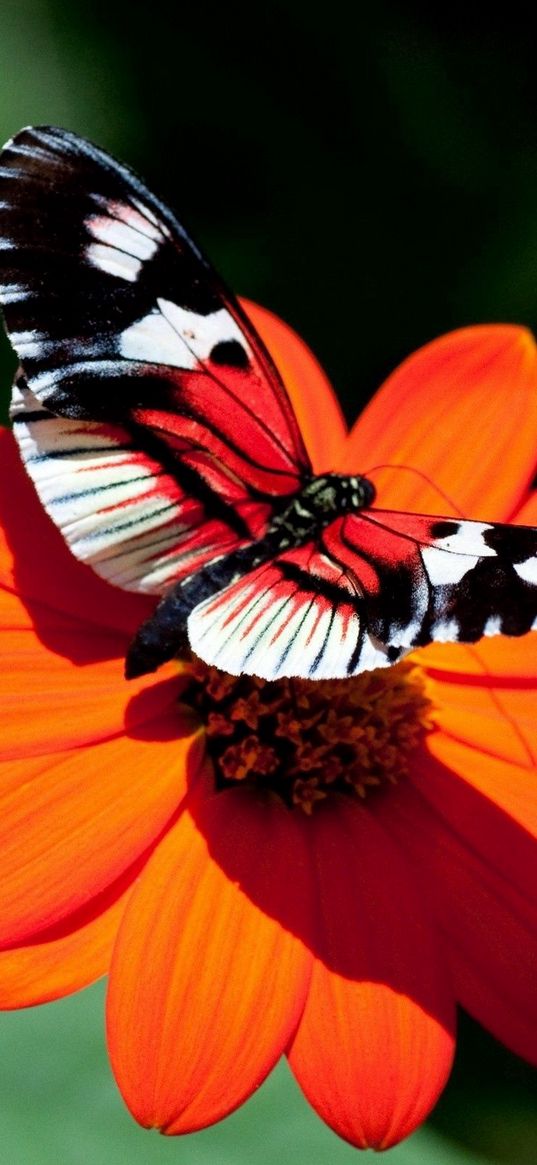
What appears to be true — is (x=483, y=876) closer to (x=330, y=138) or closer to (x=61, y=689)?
(x=61, y=689)

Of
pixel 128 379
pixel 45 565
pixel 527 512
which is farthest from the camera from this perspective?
pixel 527 512

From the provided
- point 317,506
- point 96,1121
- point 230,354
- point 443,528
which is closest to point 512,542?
point 443,528

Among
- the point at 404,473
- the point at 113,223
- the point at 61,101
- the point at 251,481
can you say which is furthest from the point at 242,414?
the point at 61,101

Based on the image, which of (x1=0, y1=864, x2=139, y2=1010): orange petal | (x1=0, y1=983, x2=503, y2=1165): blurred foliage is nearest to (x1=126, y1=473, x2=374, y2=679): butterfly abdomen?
(x1=0, y1=864, x2=139, y2=1010): orange petal

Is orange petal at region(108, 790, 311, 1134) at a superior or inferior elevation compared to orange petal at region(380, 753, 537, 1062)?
superior

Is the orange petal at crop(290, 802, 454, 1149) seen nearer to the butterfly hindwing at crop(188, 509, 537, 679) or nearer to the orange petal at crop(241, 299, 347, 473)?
the butterfly hindwing at crop(188, 509, 537, 679)
